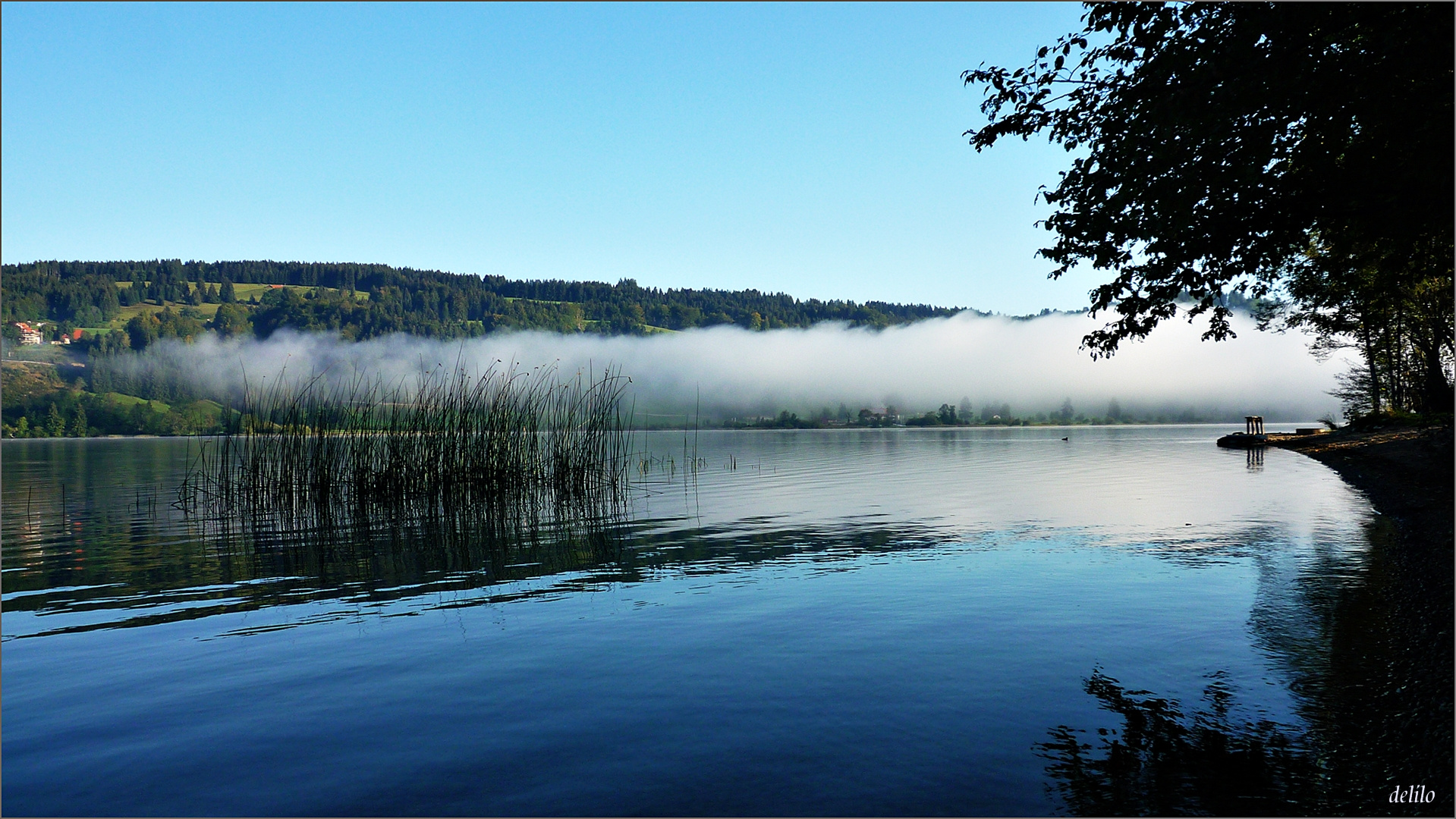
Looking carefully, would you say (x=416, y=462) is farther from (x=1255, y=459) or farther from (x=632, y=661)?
(x=1255, y=459)

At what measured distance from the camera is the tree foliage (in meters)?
10.9

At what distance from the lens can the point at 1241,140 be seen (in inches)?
472

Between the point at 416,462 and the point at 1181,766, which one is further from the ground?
the point at 416,462

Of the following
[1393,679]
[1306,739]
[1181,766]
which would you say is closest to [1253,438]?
[1393,679]

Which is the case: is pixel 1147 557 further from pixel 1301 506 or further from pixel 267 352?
pixel 267 352

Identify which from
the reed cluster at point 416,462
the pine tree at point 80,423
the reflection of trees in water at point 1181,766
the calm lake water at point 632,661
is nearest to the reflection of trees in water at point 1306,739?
the reflection of trees in water at point 1181,766

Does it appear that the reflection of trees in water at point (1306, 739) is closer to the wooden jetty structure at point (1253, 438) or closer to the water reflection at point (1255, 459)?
the water reflection at point (1255, 459)


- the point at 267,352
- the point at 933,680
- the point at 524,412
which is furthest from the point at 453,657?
the point at 267,352

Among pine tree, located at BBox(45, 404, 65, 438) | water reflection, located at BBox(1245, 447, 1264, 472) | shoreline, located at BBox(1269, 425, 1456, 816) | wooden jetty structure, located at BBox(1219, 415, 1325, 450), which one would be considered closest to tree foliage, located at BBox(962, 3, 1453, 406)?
shoreline, located at BBox(1269, 425, 1456, 816)

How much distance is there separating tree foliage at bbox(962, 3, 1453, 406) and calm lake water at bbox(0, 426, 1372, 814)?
15.6 feet

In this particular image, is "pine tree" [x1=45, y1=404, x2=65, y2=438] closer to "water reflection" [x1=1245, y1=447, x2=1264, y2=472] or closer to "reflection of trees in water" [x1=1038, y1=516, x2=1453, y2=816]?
"water reflection" [x1=1245, y1=447, x2=1264, y2=472]

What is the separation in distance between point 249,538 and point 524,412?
8538 mm

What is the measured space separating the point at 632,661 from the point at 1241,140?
33.5 feet

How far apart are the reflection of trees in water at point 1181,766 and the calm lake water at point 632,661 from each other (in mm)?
191
